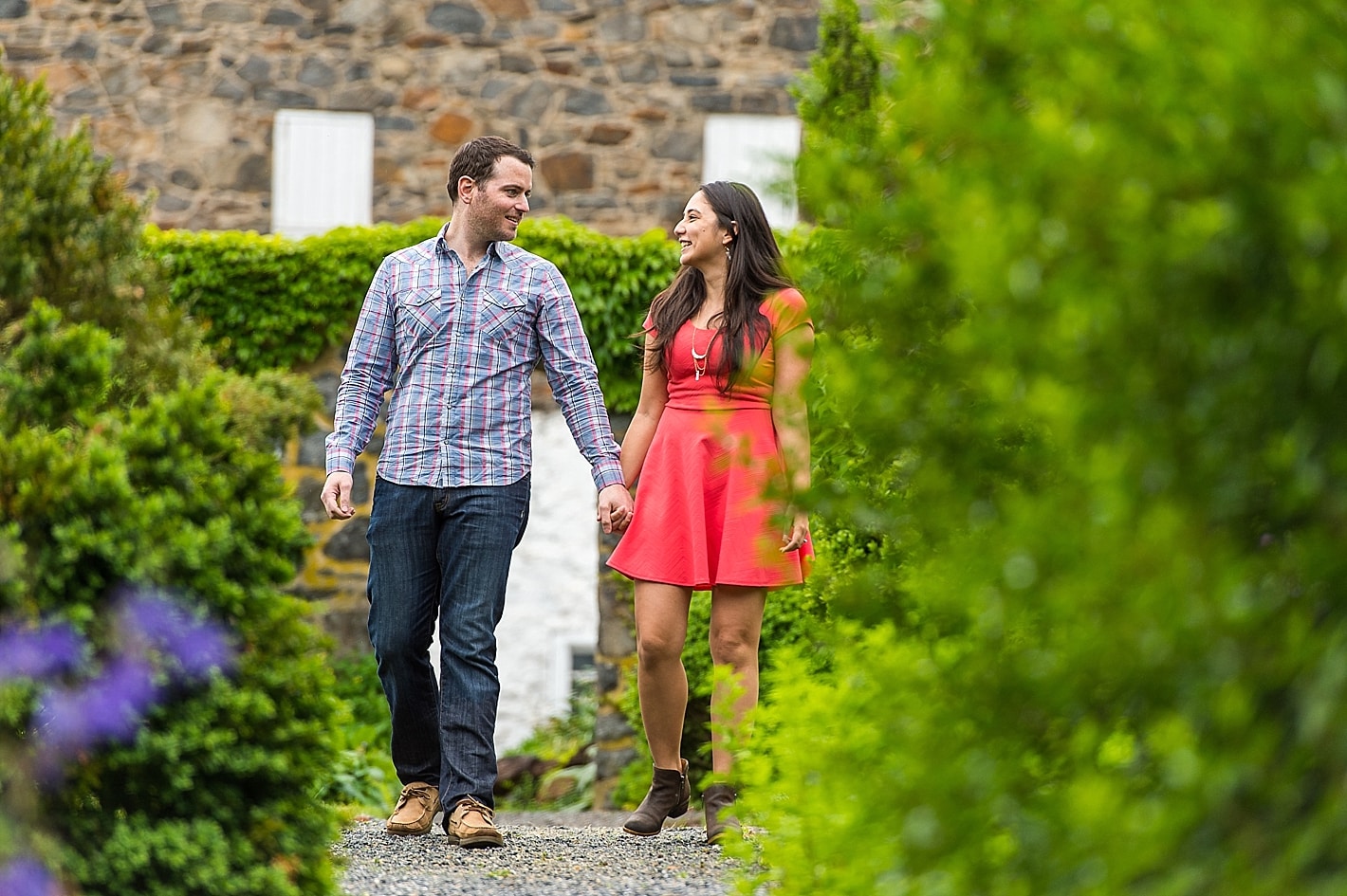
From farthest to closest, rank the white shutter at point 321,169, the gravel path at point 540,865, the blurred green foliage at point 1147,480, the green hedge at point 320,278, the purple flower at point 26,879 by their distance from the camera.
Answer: the white shutter at point 321,169 → the green hedge at point 320,278 → the gravel path at point 540,865 → the purple flower at point 26,879 → the blurred green foliage at point 1147,480

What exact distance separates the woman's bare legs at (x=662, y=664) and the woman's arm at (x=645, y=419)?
1.42 ft

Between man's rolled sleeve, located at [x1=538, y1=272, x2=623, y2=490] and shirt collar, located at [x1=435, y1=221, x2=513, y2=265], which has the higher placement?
shirt collar, located at [x1=435, y1=221, x2=513, y2=265]

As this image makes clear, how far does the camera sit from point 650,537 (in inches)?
171

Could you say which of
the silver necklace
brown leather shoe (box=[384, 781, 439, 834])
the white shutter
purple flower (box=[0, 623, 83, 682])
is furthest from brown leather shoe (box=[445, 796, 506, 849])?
the white shutter

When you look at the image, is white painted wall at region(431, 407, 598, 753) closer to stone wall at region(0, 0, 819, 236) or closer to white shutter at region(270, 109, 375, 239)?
stone wall at region(0, 0, 819, 236)

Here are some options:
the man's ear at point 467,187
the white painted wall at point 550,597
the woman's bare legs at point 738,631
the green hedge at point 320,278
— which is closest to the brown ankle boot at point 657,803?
the woman's bare legs at point 738,631

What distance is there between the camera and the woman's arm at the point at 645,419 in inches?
180

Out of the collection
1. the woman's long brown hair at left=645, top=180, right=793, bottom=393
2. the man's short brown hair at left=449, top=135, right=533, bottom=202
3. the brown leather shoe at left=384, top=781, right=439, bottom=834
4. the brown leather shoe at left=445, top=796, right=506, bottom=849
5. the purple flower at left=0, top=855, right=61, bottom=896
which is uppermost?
the man's short brown hair at left=449, top=135, right=533, bottom=202

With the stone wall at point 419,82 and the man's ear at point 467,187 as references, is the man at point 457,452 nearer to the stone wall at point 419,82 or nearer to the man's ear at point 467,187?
the man's ear at point 467,187

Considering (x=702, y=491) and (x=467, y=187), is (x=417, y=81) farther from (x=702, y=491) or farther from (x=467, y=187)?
(x=702, y=491)

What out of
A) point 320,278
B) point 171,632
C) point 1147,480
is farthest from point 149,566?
point 320,278

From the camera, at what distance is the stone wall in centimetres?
1118

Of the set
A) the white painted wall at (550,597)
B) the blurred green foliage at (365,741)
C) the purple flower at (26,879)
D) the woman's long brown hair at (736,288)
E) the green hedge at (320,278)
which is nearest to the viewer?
the purple flower at (26,879)

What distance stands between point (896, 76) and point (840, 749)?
0.98 meters
